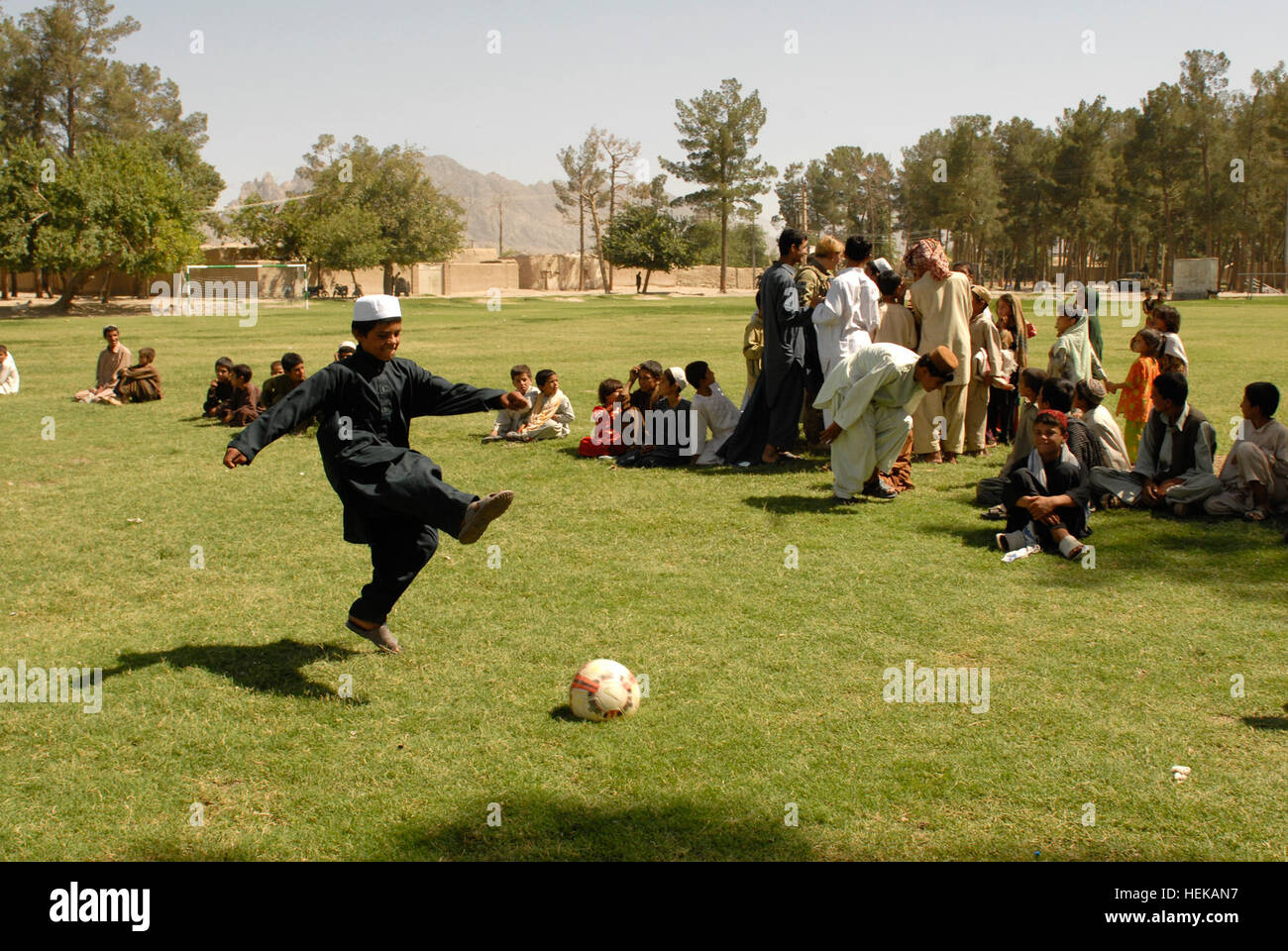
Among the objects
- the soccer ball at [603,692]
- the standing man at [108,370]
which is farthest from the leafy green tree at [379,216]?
the soccer ball at [603,692]

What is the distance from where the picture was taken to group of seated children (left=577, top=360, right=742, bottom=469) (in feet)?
34.9

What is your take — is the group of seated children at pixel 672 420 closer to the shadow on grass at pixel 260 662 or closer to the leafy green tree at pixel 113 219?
the shadow on grass at pixel 260 662

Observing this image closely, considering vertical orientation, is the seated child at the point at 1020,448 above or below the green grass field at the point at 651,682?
above

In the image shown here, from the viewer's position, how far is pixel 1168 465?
830 cm

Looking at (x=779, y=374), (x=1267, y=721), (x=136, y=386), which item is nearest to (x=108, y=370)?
(x=136, y=386)

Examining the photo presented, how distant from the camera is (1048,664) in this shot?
17.6 feet

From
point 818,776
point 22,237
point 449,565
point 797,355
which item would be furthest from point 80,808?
point 22,237

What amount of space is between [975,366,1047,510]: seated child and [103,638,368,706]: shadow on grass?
5096mm

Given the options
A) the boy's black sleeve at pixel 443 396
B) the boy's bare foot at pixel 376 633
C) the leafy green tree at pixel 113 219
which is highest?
the leafy green tree at pixel 113 219

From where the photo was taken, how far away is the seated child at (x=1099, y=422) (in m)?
8.38

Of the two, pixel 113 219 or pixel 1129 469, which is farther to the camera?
pixel 113 219

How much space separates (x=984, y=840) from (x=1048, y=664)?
1800 millimetres

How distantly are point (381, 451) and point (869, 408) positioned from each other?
4680 millimetres

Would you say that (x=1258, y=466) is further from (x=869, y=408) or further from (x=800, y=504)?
(x=800, y=504)
